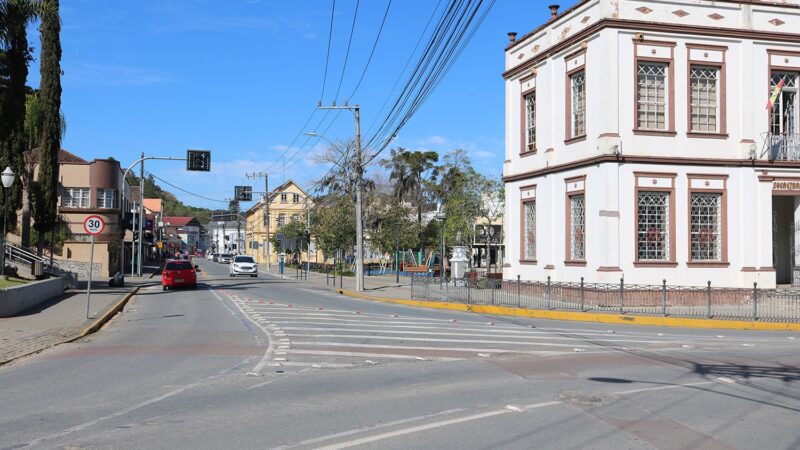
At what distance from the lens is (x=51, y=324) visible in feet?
63.1

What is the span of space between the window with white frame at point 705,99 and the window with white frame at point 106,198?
40.5 m

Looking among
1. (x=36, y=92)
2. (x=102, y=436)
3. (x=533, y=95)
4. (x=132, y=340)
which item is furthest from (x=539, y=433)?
(x=36, y=92)

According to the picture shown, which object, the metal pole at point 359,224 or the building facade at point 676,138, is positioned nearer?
the building facade at point 676,138

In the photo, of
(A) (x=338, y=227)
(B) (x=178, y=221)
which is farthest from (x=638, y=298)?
(B) (x=178, y=221)

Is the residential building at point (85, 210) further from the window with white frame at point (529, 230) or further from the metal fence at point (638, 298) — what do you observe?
the metal fence at point (638, 298)

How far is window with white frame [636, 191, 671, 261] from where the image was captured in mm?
26438

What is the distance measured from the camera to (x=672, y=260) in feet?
86.7

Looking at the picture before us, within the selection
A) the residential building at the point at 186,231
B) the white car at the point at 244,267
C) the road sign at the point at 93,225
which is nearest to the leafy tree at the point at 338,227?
the white car at the point at 244,267

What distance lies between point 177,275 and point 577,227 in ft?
70.5

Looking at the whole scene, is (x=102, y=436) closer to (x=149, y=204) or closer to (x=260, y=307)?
(x=260, y=307)

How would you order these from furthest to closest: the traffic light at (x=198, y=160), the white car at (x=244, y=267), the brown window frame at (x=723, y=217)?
1. the white car at (x=244, y=267)
2. the traffic light at (x=198, y=160)
3. the brown window frame at (x=723, y=217)

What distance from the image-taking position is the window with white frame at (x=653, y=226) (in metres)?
26.4

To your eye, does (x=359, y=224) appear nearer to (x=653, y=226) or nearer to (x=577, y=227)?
(x=577, y=227)

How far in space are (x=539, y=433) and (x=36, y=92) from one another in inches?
1645
